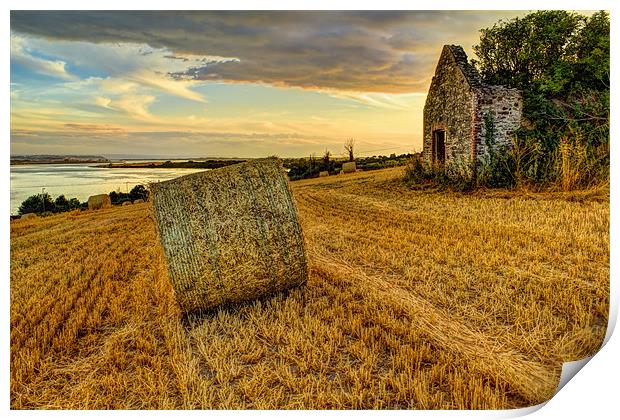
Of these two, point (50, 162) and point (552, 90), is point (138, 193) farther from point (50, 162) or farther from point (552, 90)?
point (552, 90)

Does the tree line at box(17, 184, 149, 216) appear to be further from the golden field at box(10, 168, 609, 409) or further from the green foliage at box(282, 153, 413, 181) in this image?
the green foliage at box(282, 153, 413, 181)

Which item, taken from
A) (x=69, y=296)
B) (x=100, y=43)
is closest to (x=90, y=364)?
(x=69, y=296)

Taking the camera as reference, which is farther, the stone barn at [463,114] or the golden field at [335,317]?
the stone barn at [463,114]

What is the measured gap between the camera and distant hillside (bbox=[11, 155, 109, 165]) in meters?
3.14

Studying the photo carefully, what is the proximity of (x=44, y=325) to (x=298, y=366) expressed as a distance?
62.5 inches

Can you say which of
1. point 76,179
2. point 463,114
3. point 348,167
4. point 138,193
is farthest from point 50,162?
point 463,114

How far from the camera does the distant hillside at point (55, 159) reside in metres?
3.14

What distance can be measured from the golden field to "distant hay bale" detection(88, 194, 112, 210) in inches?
3.4

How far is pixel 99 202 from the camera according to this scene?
11.8ft

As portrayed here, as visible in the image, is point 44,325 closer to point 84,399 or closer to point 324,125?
point 84,399

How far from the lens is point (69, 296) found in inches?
132

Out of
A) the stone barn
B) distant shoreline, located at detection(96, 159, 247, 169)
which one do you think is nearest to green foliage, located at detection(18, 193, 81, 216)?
distant shoreline, located at detection(96, 159, 247, 169)

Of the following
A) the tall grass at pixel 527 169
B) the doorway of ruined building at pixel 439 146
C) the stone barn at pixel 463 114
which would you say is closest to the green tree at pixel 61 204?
the tall grass at pixel 527 169

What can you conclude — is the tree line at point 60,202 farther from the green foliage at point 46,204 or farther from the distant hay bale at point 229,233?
the distant hay bale at point 229,233
